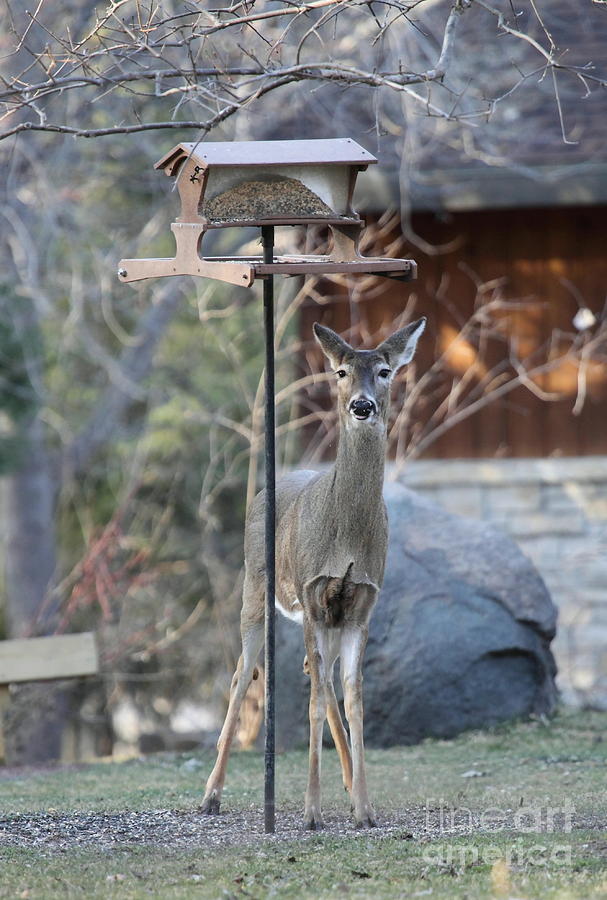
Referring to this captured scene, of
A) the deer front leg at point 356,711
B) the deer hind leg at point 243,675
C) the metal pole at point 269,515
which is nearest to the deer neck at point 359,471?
the metal pole at point 269,515

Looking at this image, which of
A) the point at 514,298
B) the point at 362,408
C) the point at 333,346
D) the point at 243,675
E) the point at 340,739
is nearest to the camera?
the point at 362,408

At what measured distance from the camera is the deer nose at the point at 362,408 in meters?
5.79

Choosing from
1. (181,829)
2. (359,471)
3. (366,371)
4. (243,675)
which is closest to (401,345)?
(366,371)

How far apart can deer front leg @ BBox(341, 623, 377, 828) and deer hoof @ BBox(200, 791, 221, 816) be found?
0.86 meters

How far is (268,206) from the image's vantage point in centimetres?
607

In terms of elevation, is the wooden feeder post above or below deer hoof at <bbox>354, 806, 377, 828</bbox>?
above

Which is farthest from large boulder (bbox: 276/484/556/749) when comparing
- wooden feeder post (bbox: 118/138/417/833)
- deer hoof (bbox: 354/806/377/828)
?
wooden feeder post (bbox: 118/138/417/833)

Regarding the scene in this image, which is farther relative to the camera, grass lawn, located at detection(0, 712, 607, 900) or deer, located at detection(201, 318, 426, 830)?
deer, located at detection(201, 318, 426, 830)

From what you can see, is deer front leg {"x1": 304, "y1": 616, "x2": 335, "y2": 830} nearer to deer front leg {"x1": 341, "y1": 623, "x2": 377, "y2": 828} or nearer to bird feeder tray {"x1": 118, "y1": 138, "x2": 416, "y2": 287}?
deer front leg {"x1": 341, "y1": 623, "x2": 377, "y2": 828}

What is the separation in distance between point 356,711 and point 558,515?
25.6ft

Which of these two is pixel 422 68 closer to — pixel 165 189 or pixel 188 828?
pixel 165 189

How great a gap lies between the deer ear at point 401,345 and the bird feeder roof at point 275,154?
30.2 inches

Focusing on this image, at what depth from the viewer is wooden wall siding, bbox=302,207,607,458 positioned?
530 inches

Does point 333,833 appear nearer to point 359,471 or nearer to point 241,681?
point 241,681
